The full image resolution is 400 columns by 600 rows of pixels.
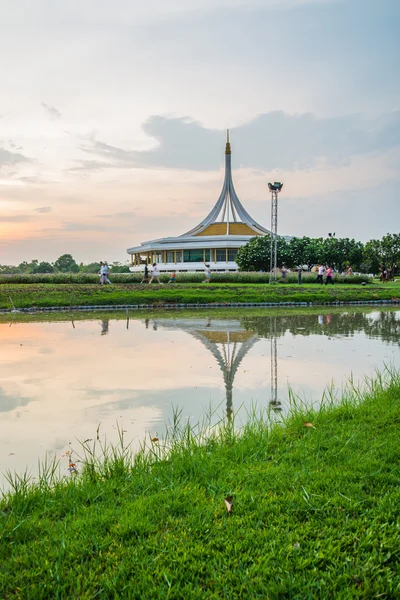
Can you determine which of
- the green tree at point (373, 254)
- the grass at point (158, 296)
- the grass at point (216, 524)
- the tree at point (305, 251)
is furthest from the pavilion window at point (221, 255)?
the grass at point (216, 524)

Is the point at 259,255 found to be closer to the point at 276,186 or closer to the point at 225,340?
Result: the point at 276,186

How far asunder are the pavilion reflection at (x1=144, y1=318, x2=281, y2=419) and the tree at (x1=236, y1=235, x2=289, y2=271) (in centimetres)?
2192

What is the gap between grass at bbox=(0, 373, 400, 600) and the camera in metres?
2.06

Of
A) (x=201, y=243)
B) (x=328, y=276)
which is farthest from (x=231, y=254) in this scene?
(x=328, y=276)

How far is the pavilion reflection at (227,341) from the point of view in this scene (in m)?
5.86

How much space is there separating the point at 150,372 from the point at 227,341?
3081 millimetres

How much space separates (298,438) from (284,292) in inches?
685

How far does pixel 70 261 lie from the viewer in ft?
230

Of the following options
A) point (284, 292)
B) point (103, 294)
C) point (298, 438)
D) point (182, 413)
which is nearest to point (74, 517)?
point (298, 438)

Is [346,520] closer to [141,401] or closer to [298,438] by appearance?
[298,438]

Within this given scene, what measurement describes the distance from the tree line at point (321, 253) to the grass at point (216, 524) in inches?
1259

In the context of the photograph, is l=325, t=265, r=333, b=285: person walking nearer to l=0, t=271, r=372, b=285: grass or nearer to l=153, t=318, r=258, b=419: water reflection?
l=0, t=271, r=372, b=285: grass

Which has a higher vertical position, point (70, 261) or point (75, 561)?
point (70, 261)

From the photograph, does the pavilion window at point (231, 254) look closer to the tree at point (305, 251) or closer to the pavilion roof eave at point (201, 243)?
the pavilion roof eave at point (201, 243)
